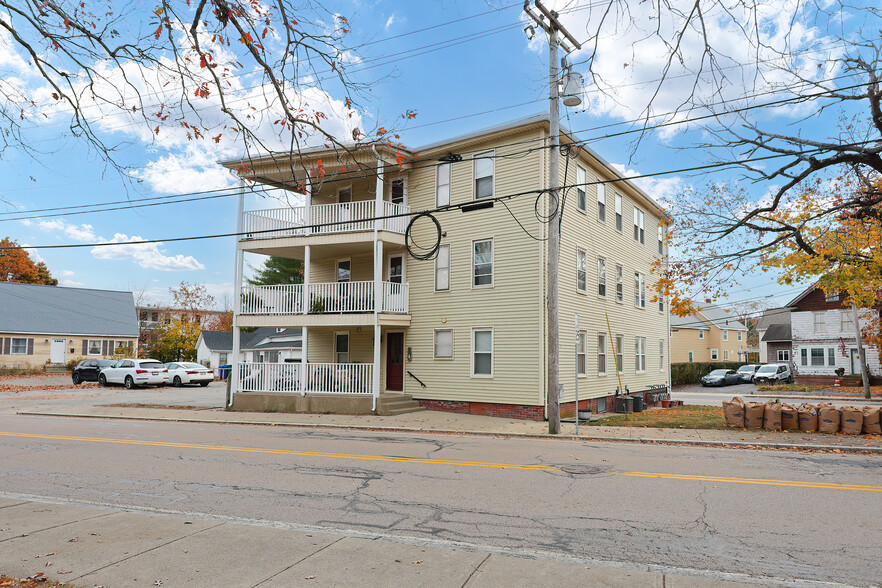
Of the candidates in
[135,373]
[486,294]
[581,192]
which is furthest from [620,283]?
[135,373]

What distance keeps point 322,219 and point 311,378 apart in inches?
223

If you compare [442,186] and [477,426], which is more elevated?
[442,186]

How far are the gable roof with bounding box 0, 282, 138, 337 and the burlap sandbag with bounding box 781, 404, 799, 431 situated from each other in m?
51.5

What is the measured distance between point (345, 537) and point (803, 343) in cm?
5191

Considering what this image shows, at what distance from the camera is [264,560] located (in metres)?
5.31

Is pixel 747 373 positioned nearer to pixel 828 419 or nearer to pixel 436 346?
pixel 436 346

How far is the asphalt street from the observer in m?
5.86

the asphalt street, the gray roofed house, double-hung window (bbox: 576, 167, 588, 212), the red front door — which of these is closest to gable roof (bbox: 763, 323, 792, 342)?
double-hung window (bbox: 576, 167, 588, 212)

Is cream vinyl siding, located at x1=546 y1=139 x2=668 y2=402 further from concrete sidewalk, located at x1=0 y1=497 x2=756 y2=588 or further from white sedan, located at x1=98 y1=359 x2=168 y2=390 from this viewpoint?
white sedan, located at x1=98 y1=359 x2=168 y2=390

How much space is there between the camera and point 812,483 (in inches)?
346

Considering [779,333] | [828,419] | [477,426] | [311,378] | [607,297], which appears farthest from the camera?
[779,333]

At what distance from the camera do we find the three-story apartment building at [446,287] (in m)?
19.1

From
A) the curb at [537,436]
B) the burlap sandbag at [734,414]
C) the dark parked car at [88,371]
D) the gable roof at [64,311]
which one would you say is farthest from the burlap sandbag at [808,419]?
the gable roof at [64,311]

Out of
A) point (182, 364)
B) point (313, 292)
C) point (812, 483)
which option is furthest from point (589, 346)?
point (182, 364)
